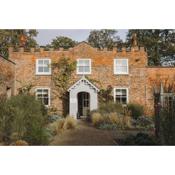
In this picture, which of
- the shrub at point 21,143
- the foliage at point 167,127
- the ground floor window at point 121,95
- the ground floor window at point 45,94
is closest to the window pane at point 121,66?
the ground floor window at point 121,95

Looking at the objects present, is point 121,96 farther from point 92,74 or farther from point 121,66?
point 92,74

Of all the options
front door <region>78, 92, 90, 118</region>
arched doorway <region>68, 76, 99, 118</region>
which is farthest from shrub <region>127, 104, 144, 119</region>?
front door <region>78, 92, 90, 118</region>

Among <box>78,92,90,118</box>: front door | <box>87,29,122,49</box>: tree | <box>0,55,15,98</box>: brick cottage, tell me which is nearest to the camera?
<box>0,55,15,98</box>: brick cottage

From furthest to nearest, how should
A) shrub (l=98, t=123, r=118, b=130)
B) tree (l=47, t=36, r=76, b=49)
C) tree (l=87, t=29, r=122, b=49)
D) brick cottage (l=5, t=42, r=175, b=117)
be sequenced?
1. tree (l=47, t=36, r=76, b=49)
2. tree (l=87, t=29, r=122, b=49)
3. brick cottage (l=5, t=42, r=175, b=117)
4. shrub (l=98, t=123, r=118, b=130)

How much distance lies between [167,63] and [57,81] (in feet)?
23.1

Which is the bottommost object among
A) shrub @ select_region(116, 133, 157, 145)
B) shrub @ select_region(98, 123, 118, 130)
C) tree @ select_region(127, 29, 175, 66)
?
shrub @ select_region(116, 133, 157, 145)

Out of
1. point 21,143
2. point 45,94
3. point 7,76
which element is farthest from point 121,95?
point 21,143

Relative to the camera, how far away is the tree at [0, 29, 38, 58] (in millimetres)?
20984

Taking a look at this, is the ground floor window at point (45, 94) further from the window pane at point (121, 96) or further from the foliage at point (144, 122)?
the foliage at point (144, 122)

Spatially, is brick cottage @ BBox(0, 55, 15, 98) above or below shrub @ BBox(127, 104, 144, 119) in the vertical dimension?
above

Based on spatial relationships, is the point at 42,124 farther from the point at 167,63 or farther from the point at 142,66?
the point at 167,63

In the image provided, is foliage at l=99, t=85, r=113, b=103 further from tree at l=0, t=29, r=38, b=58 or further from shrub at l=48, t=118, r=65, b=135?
shrub at l=48, t=118, r=65, b=135

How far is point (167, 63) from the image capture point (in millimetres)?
23688

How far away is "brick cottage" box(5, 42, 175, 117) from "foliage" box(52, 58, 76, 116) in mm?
231
